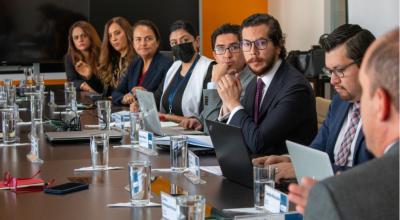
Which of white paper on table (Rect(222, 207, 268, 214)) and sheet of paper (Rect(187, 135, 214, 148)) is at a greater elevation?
sheet of paper (Rect(187, 135, 214, 148))

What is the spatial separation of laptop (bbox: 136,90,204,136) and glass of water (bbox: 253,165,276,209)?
59.2 inches

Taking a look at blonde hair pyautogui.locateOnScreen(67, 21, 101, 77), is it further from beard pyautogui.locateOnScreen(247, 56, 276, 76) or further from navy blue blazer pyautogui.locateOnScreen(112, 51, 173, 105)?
beard pyautogui.locateOnScreen(247, 56, 276, 76)

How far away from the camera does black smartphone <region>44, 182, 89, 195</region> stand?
2439 millimetres

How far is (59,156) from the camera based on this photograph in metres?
3.22

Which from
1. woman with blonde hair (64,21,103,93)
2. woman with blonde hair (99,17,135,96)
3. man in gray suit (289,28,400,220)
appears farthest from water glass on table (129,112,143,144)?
woman with blonde hair (64,21,103,93)

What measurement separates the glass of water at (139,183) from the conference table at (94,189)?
46mm

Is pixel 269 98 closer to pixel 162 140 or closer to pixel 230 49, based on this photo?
pixel 162 140

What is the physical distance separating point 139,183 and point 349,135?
0.89m

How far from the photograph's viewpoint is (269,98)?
11.0 ft

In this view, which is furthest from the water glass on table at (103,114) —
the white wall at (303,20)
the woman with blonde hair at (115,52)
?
the white wall at (303,20)

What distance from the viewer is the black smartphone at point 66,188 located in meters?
2.44

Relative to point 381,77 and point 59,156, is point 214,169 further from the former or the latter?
point 381,77

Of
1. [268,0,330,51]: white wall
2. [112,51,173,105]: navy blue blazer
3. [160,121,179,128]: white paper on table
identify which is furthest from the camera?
[268,0,330,51]: white wall

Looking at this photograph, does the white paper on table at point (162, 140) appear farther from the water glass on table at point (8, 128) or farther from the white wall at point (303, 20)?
the white wall at point (303, 20)
